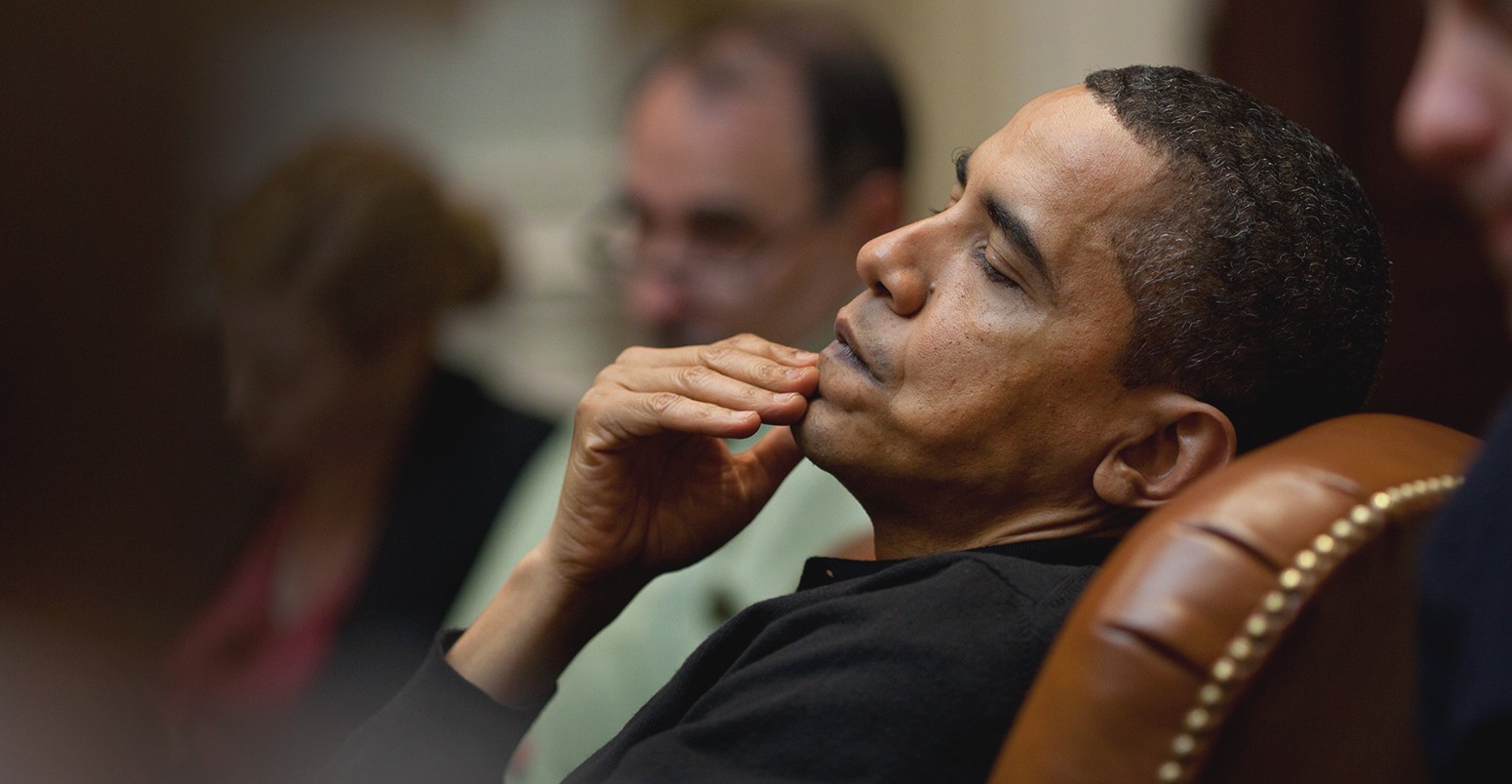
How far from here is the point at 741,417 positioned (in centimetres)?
96

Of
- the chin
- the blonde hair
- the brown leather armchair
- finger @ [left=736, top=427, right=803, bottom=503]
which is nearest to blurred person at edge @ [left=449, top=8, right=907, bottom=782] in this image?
the blonde hair

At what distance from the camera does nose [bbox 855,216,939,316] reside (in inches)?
37.9

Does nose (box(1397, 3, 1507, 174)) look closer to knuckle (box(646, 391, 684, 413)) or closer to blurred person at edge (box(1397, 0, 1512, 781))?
blurred person at edge (box(1397, 0, 1512, 781))

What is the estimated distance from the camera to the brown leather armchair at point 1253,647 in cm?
67

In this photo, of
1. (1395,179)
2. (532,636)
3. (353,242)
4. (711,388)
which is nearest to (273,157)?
(353,242)

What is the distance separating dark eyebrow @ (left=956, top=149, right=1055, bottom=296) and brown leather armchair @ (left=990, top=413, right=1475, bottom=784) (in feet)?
0.80

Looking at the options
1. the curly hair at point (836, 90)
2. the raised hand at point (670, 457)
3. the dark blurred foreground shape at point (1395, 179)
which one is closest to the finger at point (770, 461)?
the raised hand at point (670, 457)

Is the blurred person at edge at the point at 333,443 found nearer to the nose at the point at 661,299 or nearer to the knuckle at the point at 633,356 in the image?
the nose at the point at 661,299

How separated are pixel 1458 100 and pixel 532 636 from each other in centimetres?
77

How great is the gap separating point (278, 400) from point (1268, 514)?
1.71 m

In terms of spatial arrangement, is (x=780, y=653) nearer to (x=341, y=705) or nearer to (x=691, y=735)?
(x=691, y=735)

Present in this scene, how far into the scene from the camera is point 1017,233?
0.93 meters

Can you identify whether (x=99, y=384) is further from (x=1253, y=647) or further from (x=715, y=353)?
(x=1253, y=647)

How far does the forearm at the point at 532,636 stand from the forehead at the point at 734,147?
0.96 meters
